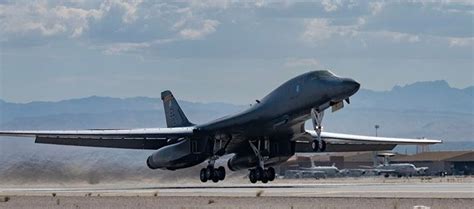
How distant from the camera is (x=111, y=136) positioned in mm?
66062

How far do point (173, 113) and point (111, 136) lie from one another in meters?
7.86

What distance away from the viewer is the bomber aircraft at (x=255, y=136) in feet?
182

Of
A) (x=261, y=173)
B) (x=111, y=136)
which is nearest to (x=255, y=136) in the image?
(x=261, y=173)

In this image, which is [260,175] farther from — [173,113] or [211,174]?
[173,113]

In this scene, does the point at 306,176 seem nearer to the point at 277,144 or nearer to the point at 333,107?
the point at 277,144

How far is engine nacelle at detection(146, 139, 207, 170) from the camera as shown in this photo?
6406cm

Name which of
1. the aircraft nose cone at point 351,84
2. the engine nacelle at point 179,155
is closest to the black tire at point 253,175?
the engine nacelle at point 179,155

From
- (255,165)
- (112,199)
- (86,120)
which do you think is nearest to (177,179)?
(255,165)

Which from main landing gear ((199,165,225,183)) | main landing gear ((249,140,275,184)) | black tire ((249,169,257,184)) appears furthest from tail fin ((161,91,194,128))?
black tire ((249,169,257,184))

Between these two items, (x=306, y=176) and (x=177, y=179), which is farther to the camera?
(x=306, y=176)

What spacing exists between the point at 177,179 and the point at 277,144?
11455mm

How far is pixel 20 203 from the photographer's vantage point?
145 feet

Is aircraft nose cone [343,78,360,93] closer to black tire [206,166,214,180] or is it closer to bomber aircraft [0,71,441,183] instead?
bomber aircraft [0,71,441,183]

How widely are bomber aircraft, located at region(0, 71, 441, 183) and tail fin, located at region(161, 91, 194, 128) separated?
87mm
